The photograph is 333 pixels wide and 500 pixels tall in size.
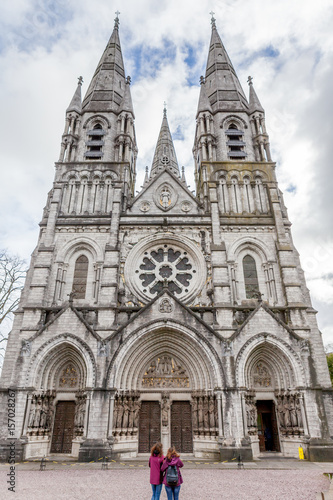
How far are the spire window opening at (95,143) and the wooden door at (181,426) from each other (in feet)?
57.7

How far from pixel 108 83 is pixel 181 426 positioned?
2767 cm

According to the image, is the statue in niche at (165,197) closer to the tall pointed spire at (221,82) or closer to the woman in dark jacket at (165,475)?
the tall pointed spire at (221,82)

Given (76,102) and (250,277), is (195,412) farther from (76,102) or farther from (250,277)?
(76,102)

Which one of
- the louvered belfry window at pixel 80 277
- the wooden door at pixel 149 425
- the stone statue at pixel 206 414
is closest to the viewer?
the stone statue at pixel 206 414

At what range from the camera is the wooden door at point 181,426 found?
1531cm

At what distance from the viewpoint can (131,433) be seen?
15.1m

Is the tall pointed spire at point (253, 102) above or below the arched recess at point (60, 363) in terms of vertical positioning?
above

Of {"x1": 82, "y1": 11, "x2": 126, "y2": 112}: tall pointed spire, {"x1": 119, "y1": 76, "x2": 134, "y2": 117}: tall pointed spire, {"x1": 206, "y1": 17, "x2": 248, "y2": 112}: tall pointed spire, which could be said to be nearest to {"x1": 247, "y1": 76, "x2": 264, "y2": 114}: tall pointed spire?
{"x1": 206, "y1": 17, "x2": 248, "y2": 112}: tall pointed spire

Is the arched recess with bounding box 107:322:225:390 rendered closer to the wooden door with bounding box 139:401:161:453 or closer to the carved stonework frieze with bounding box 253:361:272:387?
the wooden door with bounding box 139:401:161:453

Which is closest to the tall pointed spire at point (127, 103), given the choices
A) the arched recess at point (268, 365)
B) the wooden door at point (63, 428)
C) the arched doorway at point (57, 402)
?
the arched doorway at point (57, 402)

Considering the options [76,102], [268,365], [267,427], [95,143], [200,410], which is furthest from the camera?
[76,102]

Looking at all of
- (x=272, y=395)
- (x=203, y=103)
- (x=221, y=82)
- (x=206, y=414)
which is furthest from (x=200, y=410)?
(x=221, y=82)

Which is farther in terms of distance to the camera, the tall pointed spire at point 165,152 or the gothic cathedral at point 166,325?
the tall pointed spire at point 165,152

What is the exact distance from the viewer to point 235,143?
24547 millimetres
